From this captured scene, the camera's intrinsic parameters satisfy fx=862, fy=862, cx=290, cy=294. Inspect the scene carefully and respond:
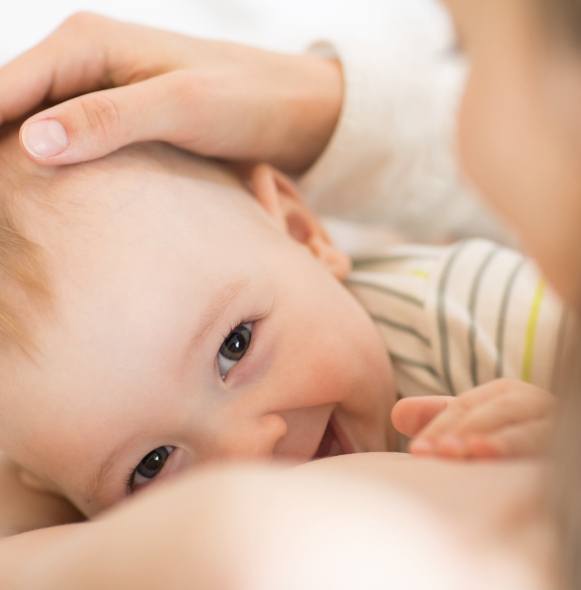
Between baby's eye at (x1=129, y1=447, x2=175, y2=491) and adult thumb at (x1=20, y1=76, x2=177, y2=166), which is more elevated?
adult thumb at (x1=20, y1=76, x2=177, y2=166)

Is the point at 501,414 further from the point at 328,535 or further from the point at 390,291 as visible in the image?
the point at 390,291

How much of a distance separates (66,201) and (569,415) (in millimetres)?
570

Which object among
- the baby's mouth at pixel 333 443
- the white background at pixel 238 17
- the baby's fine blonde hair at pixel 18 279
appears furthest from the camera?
the white background at pixel 238 17

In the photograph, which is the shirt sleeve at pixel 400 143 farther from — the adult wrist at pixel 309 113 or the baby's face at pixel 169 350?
the baby's face at pixel 169 350

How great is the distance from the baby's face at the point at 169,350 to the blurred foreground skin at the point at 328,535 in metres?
0.31

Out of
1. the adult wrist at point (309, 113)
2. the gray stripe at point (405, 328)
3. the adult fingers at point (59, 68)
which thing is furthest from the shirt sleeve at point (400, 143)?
the adult fingers at point (59, 68)

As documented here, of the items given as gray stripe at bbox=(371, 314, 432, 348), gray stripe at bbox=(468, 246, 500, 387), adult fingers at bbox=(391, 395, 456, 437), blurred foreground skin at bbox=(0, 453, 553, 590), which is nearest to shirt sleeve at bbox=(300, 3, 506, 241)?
gray stripe at bbox=(468, 246, 500, 387)

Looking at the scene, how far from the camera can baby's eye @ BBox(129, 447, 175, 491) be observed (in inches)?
33.6

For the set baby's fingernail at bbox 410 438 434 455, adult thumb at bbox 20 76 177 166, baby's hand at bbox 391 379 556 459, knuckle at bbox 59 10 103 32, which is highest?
knuckle at bbox 59 10 103 32

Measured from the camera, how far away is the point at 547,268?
0.43 m

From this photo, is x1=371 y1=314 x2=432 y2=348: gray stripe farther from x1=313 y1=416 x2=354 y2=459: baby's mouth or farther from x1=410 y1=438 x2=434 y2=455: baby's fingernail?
x1=410 y1=438 x2=434 y2=455: baby's fingernail

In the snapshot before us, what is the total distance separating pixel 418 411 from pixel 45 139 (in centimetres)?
45

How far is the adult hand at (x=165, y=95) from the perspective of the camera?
85 centimetres

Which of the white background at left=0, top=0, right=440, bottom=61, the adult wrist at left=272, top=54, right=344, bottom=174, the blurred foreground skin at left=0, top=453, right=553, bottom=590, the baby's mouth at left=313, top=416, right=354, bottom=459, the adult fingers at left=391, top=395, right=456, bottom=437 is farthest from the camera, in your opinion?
the white background at left=0, top=0, right=440, bottom=61
